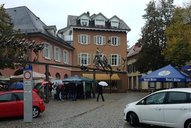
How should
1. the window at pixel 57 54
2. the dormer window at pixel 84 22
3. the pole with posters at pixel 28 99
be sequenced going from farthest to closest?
1. the dormer window at pixel 84 22
2. the window at pixel 57 54
3. the pole with posters at pixel 28 99

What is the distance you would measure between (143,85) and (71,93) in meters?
43.6

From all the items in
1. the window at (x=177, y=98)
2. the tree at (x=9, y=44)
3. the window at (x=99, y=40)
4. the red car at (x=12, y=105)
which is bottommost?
the red car at (x=12, y=105)

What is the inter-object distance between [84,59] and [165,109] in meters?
50.7

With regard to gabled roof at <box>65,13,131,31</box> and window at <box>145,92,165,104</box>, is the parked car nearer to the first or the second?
window at <box>145,92,165,104</box>

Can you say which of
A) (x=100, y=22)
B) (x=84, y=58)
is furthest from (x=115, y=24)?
(x=84, y=58)

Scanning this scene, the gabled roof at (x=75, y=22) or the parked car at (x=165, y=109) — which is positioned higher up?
the gabled roof at (x=75, y=22)

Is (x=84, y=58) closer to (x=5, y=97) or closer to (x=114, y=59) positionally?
(x=114, y=59)

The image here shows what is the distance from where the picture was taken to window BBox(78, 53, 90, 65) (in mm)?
65625

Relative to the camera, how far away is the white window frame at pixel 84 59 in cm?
6562

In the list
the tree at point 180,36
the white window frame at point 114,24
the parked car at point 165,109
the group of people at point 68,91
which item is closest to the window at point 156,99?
the parked car at point 165,109

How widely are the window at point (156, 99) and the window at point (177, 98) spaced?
375 millimetres

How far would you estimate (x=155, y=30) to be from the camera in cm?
6162

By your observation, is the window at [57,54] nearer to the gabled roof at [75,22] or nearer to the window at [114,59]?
the gabled roof at [75,22]

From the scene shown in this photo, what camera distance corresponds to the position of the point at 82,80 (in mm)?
38844
